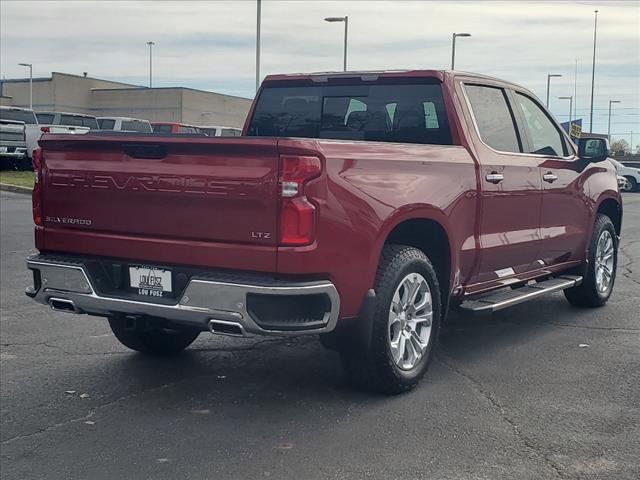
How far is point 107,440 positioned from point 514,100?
4.08 metres

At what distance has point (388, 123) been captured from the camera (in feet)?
20.3

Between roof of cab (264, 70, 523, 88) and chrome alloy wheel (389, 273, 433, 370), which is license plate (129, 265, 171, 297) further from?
roof of cab (264, 70, 523, 88)

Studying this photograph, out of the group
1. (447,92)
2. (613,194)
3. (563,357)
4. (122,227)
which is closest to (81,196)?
(122,227)

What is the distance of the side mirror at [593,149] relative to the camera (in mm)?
7289

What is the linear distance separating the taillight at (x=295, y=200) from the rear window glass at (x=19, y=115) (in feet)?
84.7

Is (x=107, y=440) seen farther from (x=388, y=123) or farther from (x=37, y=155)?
(x=388, y=123)

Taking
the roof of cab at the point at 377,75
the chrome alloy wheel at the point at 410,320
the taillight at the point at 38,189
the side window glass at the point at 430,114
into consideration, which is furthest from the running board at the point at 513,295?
the taillight at the point at 38,189

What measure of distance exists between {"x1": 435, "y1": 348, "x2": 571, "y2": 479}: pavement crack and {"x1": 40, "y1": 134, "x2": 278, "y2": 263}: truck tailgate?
163cm

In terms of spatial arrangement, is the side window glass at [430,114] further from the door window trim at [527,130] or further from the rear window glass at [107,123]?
the rear window glass at [107,123]

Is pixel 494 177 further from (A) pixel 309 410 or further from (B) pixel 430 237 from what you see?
(A) pixel 309 410

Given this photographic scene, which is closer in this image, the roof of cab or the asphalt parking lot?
the asphalt parking lot

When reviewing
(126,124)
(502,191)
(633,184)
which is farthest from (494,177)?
(633,184)

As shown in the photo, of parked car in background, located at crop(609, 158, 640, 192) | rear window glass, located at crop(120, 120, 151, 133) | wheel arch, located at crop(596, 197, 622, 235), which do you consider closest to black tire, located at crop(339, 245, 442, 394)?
wheel arch, located at crop(596, 197, 622, 235)

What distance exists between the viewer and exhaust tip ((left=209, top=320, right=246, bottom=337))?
439 cm
